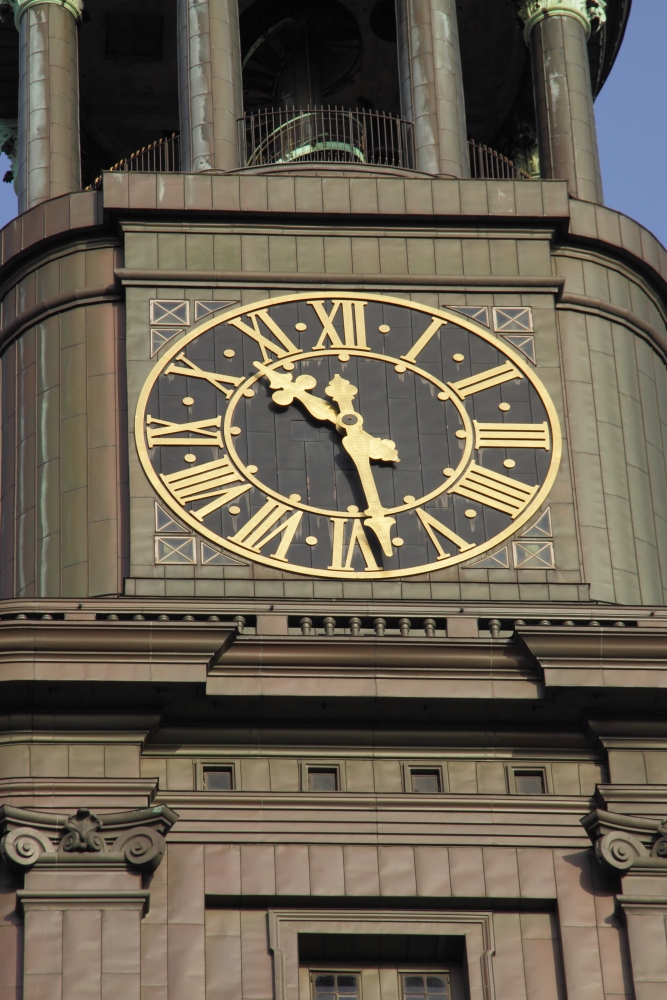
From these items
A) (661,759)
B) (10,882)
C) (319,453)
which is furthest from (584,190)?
(10,882)

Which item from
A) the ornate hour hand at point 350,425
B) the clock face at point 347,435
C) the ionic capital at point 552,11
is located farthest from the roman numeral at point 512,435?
the ionic capital at point 552,11

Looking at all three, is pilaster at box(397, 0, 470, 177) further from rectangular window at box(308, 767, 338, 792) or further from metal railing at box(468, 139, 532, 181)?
rectangular window at box(308, 767, 338, 792)

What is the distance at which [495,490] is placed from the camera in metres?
35.9

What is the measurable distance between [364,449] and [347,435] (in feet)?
0.86

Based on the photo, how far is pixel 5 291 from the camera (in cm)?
3875

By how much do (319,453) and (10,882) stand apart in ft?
22.1

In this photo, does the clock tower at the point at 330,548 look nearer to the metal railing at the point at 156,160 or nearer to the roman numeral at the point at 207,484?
the roman numeral at the point at 207,484

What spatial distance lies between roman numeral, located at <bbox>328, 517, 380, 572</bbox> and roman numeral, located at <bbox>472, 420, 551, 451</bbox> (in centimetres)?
177

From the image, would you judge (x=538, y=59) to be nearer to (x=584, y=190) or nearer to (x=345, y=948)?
(x=584, y=190)

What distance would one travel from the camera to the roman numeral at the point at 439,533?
116 feet

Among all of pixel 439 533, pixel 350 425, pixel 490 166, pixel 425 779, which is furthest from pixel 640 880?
pixel 490 166

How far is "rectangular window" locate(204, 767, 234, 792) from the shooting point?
32.7 meters

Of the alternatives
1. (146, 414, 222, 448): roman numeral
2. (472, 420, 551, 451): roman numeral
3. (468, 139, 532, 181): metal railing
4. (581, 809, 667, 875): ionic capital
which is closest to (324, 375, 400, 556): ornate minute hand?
(472, 420, 551, 451): roman numeral

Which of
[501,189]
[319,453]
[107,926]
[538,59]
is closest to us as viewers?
[107,926]
